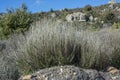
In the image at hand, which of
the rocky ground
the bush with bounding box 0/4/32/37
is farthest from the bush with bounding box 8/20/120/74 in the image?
the bush with bounding box 0/4/32/37

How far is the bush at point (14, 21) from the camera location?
1736cm

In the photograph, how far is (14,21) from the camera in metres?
17.6

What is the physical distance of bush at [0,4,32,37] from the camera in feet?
57.0

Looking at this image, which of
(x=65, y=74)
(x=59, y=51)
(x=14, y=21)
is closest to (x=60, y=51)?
(x=59, y=51)

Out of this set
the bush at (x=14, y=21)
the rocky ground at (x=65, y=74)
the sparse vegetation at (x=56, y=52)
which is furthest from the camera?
the bush at (x=14, y=21)

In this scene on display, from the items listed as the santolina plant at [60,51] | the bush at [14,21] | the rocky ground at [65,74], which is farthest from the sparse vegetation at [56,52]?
the bush at [14,21]

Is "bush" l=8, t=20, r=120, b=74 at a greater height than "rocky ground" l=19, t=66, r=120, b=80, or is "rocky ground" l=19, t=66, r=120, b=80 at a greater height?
"bush" l=8, t=20, r=120, b=74

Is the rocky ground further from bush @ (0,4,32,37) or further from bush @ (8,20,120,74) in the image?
bush @ (0,4,32,37)

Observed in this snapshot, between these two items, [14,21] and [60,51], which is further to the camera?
[14,21]

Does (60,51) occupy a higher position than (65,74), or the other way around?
(60,51)

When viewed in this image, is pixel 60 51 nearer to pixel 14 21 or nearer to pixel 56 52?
pixel 56 52

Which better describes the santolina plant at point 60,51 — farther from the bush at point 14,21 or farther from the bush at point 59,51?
the bush at point 14,21

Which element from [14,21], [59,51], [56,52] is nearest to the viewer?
[59,51]

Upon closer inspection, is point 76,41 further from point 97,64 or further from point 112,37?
point 112,37
